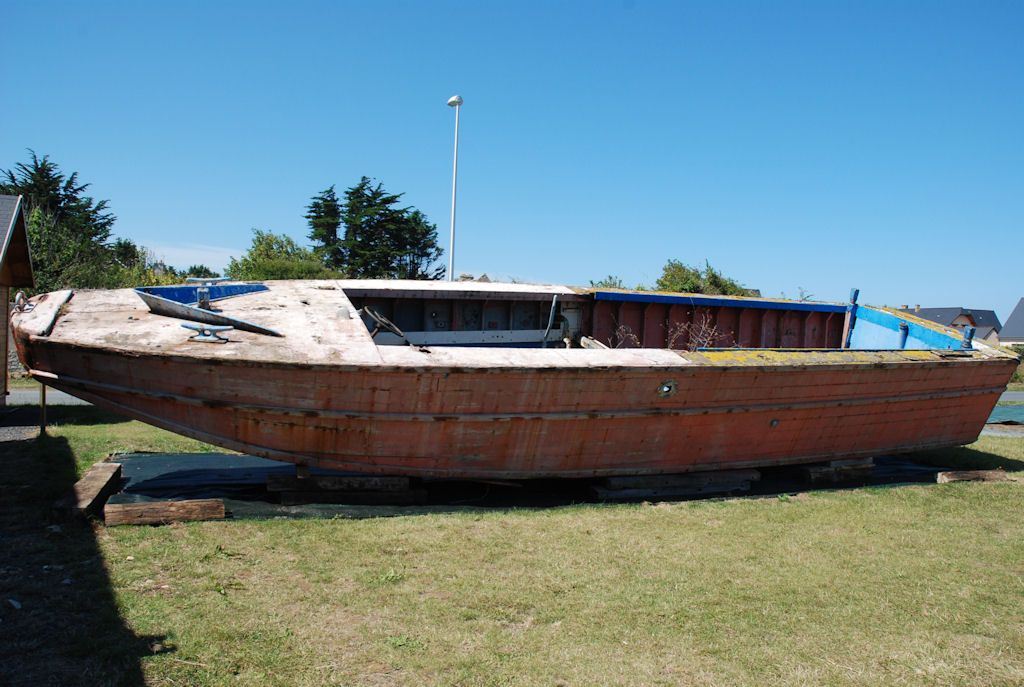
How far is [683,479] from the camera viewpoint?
25.0ft

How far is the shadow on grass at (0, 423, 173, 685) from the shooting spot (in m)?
3.27

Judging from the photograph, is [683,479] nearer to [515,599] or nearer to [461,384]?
[461,384]

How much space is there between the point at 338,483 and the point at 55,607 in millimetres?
2690

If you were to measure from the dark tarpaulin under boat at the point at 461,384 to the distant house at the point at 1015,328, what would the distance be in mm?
50105

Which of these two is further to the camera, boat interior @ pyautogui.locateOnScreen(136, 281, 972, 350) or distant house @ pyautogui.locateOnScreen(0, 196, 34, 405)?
distant house @ pyautogui.locateOnScreen(0, 196, 34, 405)

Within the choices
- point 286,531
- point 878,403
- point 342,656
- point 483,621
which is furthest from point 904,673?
point 878,403

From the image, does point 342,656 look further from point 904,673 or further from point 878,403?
point 878,403

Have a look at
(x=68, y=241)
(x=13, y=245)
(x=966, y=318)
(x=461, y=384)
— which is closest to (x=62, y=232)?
(x=68, y=241)

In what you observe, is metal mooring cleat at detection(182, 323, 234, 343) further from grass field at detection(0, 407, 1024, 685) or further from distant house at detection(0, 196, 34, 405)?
distant house at detection(0, 196, 34, 405)

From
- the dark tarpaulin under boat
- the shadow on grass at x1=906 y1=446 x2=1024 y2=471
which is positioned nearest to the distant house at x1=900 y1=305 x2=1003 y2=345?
the shadow on grass at x1=906 y1=446 x2=1024 y2=471

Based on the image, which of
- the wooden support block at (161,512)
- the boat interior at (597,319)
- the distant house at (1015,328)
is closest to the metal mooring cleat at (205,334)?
the boat interior at (597,319)

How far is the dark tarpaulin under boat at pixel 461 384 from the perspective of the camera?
5977 millimetres

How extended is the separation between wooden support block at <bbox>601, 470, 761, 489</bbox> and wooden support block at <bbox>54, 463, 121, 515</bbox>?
473 centimetres

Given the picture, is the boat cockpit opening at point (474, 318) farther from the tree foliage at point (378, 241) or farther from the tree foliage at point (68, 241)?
the tree foliage at point (378, 241)
